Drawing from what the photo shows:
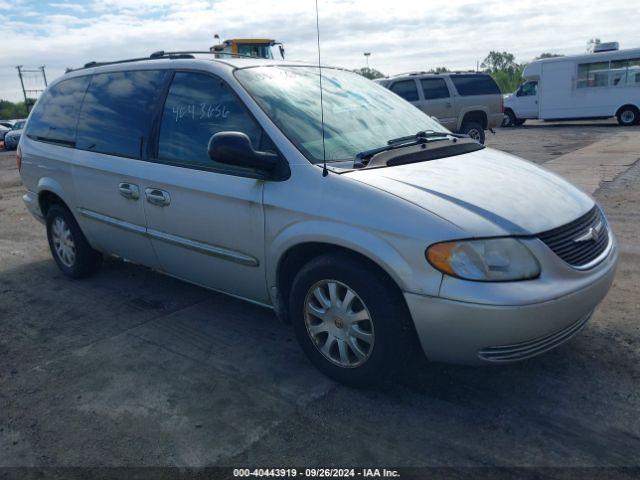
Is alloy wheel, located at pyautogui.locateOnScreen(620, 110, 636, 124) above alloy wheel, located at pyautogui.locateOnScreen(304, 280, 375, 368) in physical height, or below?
below

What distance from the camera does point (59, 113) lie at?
5.08 metres

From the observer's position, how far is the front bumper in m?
2.63

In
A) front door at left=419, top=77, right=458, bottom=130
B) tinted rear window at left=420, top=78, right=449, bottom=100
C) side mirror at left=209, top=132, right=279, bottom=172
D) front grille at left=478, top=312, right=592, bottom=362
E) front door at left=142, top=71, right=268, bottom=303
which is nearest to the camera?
front grille at left=478, top=312, right=592, bottom=362

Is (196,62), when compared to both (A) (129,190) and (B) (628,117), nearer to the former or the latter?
(A) (129,190)

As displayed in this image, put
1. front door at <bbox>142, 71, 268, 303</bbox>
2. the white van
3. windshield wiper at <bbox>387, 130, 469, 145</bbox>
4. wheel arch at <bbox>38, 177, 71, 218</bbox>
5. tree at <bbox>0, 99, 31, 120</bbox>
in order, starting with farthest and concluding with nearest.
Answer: tree at <bbox>0, 99, 31, 120</bbox>, the white van, wheel arch at <bbox>38, 177, 71, 218</bbox>, windshield wiper at <bbox>387, 130, 469, 145</bbox>, front door at <bbox>142, 71, 268, 303</bbox>

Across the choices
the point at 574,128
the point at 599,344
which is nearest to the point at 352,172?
the point at 599,344

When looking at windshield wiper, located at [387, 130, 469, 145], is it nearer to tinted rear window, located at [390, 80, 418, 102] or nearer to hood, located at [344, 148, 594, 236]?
hood, located at [344, 148, 594, 236]

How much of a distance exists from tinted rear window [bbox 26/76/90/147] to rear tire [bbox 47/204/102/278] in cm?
64

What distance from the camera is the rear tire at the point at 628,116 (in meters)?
20.9

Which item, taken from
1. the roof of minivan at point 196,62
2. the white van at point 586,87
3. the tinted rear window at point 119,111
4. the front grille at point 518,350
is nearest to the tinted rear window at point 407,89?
the white van at point 586,87

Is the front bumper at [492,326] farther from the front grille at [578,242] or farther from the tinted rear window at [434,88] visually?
the tinted rear window at [434,88]

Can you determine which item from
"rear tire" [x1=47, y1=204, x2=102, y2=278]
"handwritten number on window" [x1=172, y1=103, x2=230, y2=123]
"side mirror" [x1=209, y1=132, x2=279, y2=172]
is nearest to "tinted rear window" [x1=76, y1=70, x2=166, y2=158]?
"handwritten number on window" [x1=172, y1=103, x2=230, y2=123]

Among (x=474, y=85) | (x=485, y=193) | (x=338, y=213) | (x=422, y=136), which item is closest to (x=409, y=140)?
(x=422, y=136)

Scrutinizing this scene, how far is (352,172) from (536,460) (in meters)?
1.64
